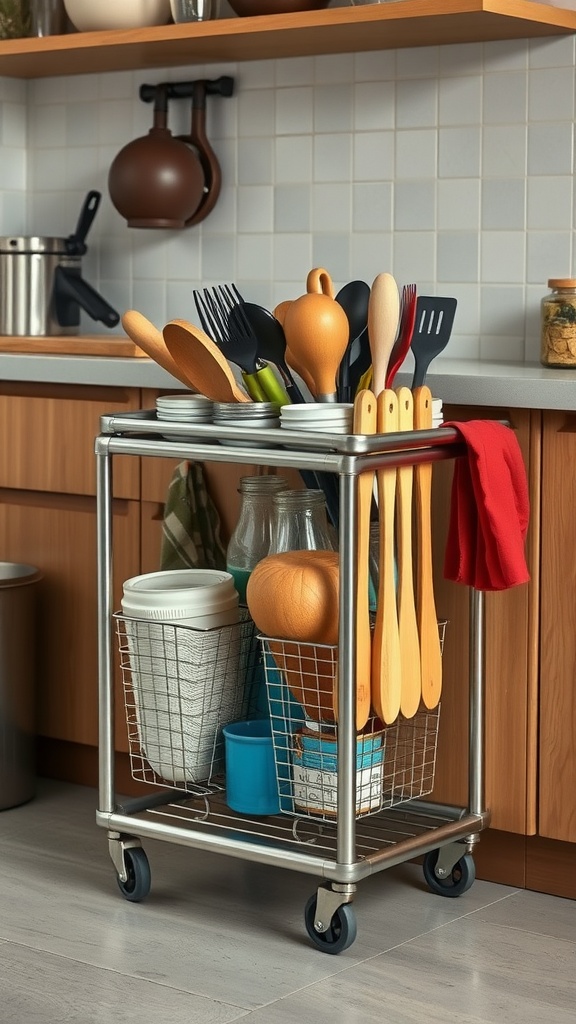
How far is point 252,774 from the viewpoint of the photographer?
223cm

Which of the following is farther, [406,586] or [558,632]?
[558,632]

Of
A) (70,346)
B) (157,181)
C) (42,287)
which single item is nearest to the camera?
(70,346)

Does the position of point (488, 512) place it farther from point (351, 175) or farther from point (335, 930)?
point (351, 175)

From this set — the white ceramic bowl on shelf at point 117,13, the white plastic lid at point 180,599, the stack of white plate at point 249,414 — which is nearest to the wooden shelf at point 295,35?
the white ceramic bowl on shelf at point 117,13

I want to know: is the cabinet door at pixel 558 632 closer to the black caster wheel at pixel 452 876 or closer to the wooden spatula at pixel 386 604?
the black caster wheel at pixel 452 876

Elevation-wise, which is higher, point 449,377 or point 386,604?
point 449,377

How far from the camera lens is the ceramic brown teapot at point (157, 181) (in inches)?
121

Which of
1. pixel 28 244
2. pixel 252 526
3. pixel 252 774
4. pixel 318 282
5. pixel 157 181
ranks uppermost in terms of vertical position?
pixel 157 181

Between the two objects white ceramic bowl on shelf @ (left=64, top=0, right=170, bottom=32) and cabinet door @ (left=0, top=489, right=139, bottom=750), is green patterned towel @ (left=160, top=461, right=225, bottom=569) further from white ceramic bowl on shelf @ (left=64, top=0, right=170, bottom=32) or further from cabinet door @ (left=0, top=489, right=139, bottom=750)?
white ceramic bowl on shelf @ (left=64, top=0, right=170, bottom=32)

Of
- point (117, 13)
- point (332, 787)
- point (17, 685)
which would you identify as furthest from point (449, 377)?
point (117, 13)

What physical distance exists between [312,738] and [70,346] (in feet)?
3.56

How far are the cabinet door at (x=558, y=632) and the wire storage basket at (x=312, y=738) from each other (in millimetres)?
164

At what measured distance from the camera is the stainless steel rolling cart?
6.59 ft

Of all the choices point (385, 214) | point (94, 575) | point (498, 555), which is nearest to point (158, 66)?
point (385, 214)
